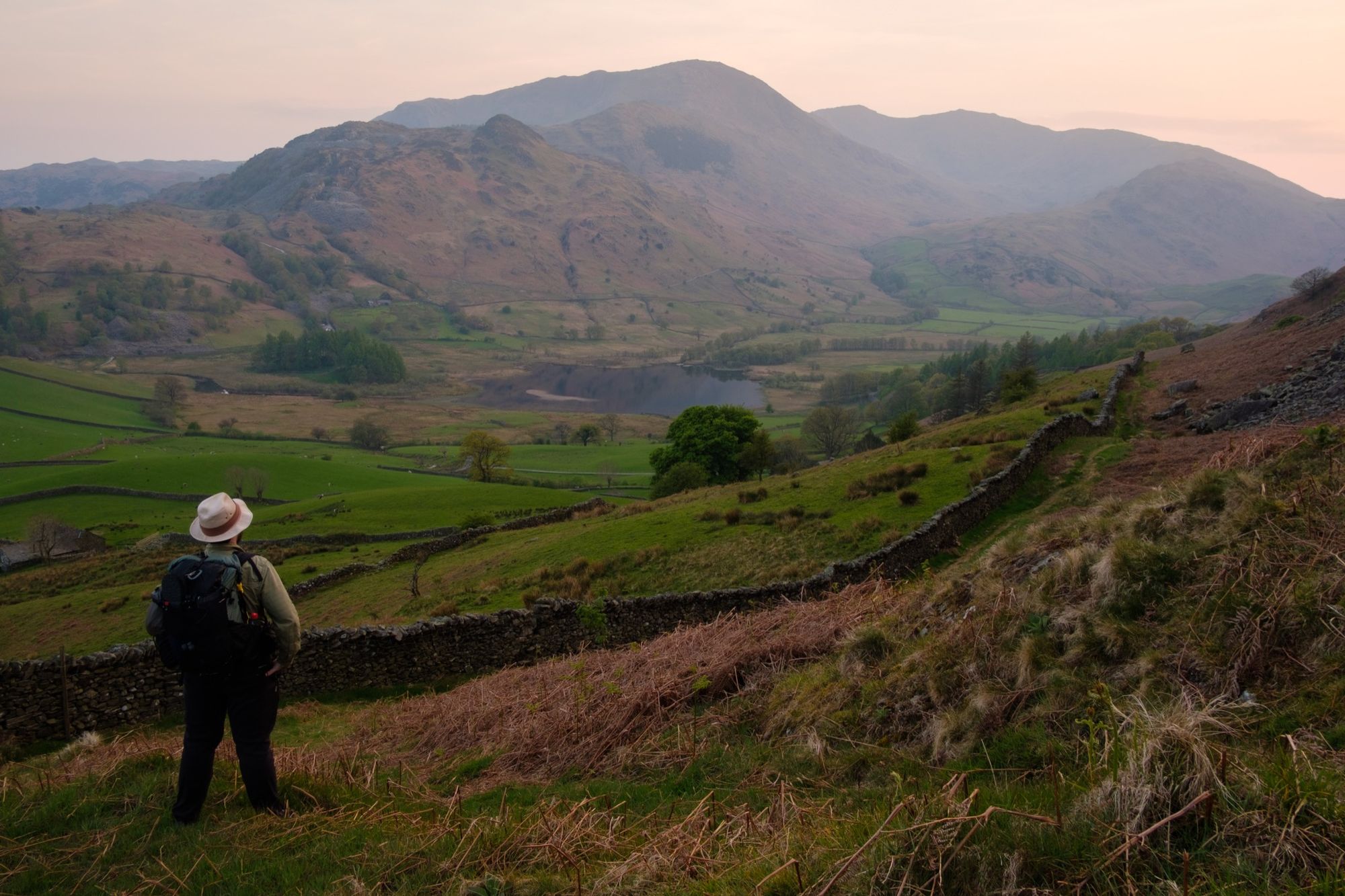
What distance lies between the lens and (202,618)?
6.92 metres

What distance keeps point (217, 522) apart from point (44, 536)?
2660 inches

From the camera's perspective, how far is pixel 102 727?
1476 cm

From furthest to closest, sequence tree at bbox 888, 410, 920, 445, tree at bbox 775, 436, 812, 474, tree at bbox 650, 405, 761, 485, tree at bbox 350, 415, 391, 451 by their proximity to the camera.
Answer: tree at bbox 350, 415, 391, 451, tree at bbox 775, 436, 812, 474, tree at bbox 650, 405, 761, 485, tree at bbox 888, 410, 920, 445

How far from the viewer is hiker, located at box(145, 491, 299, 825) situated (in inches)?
273

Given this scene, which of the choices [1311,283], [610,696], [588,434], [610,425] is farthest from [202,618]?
[610,425]

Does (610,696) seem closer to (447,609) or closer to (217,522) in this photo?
(217,522)

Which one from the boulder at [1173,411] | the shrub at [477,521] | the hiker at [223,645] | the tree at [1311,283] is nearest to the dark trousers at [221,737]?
the hiker at [223,645]

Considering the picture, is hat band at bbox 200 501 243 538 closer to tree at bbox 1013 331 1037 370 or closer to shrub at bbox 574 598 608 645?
shrub at bbox 574 598 608 645

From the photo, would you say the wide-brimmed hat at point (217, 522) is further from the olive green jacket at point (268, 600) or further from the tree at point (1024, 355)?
the tree at point (1024, 355)

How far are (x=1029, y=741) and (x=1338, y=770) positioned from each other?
2.04m

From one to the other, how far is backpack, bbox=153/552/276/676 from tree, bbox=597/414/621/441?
138 meters

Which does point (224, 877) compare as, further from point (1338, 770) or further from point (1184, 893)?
point (1338, 770)

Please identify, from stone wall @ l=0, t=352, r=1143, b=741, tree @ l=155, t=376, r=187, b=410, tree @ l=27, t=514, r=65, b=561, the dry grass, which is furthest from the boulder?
tree @ l=155, t=376, r=187, b=410

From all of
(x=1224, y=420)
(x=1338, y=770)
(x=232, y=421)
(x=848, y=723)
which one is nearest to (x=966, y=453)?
(x=1224, y=420)
